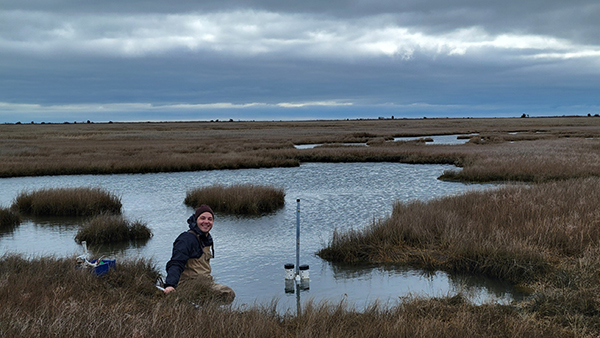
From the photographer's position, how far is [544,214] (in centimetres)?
1181

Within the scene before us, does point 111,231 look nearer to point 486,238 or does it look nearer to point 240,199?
point 240,199

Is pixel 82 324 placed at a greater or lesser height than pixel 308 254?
greater

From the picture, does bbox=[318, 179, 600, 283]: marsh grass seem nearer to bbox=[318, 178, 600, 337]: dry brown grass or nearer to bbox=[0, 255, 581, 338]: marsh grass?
bbox=[318, 178, 600, 337]: dry brown grass

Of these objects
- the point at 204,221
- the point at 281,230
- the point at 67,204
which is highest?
the point at 204,221

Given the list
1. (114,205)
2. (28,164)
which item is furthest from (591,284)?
(28,164)

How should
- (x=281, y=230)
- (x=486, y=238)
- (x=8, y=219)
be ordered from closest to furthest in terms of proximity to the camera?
(x=486, y=238)
(x=281, y=230)
(x=8, y=219)

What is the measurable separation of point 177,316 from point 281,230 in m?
9.04

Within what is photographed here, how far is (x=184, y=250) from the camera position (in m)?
7.23

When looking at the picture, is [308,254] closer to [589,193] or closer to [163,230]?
[163,230]

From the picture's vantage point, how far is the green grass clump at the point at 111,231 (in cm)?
1280

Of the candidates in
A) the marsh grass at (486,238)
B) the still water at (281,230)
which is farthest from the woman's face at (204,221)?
the marsh grass at (486,238)

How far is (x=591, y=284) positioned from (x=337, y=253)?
193 inches

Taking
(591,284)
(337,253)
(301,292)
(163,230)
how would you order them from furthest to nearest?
(163,230) → (337,253) → (301,292) → (591,284)

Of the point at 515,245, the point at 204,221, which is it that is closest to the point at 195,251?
the point at 204,221
